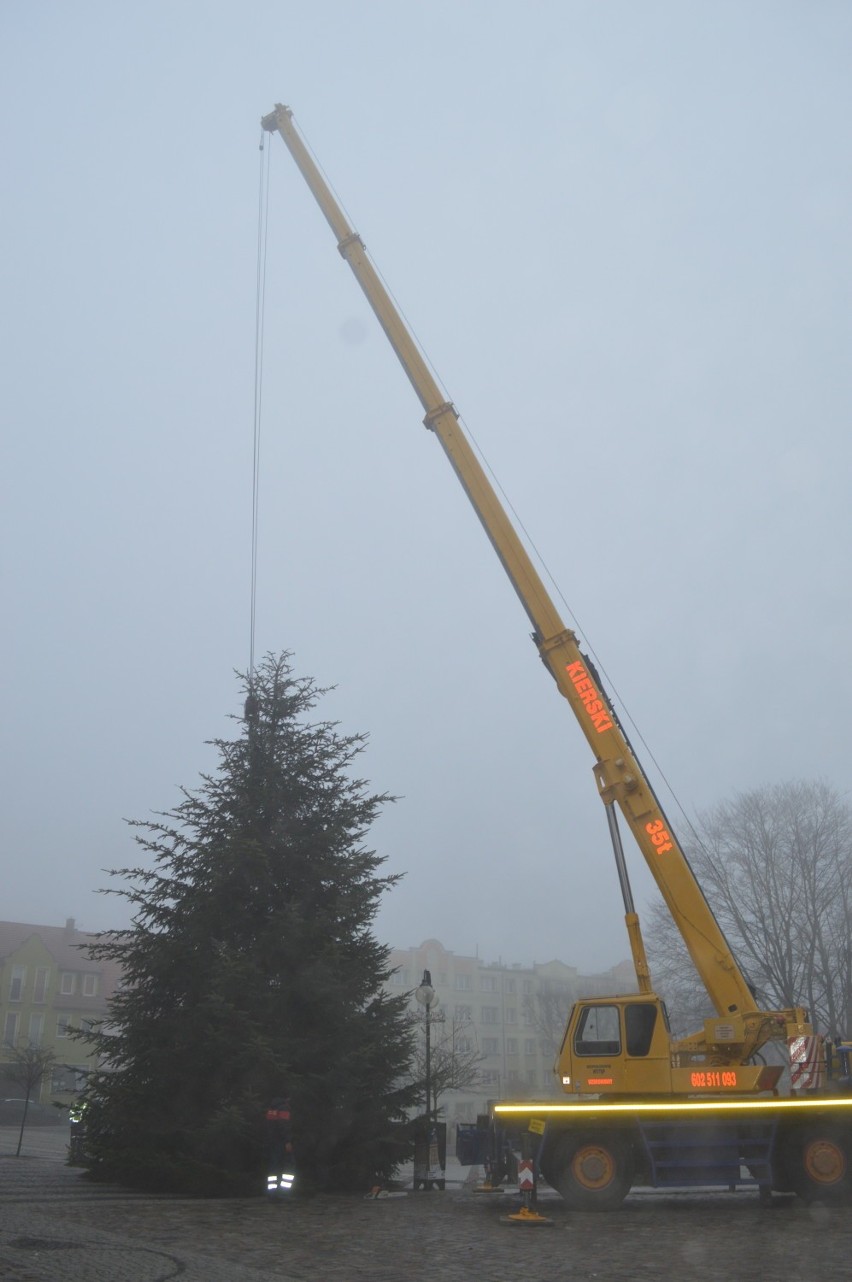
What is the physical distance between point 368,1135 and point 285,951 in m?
3.29

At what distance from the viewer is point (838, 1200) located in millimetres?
14500

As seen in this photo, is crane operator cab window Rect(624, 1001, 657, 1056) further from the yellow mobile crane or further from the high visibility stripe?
the high visibility stripe

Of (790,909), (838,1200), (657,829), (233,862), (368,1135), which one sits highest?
(790,909)

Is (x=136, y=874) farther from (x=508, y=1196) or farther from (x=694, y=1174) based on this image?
(x=694, y=1174)

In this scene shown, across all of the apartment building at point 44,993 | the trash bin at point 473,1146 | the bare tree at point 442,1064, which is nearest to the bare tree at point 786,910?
the bare tree at point 442,1064

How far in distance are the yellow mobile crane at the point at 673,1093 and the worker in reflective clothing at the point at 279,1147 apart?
118 inches

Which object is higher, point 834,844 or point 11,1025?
A: point 11,1025

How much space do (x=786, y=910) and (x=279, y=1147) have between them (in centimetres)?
3102

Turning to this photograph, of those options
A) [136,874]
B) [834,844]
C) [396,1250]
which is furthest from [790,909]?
[396,1250]

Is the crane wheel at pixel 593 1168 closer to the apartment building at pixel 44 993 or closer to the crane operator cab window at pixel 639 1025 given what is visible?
the crane operator cab window at pixel 639 1025

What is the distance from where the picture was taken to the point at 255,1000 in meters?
17.3

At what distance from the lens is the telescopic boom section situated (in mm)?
15219

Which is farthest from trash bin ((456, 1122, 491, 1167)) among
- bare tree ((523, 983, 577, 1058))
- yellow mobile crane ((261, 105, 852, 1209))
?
bare tree ((523, 983, 577, 1058))

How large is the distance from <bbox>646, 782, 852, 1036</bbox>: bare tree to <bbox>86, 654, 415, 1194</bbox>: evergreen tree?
939 inches
